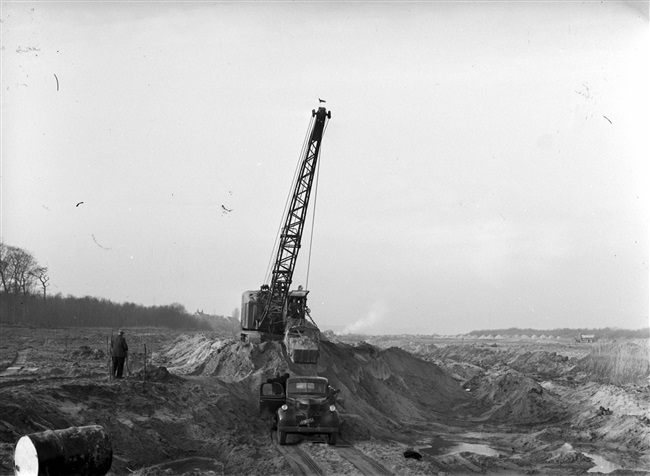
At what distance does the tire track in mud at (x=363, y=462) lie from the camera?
55.3 ft

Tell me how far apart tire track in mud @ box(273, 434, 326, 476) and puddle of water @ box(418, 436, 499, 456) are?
Answer: 5.03 m

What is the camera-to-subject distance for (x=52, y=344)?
51.4 meters

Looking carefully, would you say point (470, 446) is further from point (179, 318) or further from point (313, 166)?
point (179, 318)

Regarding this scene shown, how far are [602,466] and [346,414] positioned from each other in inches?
359

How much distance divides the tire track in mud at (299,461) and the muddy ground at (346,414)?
0.19 m

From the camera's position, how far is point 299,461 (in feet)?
58.4

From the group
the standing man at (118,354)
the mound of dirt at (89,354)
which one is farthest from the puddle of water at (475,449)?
the mound of dirt at (89,354)

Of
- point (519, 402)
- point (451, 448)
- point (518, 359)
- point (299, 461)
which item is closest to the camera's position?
point (299, 461)

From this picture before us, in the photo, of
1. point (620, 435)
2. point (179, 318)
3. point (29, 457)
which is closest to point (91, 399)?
point (29, 457)

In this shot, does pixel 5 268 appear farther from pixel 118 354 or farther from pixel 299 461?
pixel 299 461

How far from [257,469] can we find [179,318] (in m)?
112

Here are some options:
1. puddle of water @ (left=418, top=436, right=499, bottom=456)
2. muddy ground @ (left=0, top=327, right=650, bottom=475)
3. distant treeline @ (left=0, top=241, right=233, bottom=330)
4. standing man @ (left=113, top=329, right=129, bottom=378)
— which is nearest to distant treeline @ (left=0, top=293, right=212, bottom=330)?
distant treeline @ (left=0, top=241, right=233, bottom=330)

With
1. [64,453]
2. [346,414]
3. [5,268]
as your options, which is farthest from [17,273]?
[64,453]

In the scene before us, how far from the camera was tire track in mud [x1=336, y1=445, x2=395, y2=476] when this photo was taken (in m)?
16.8
